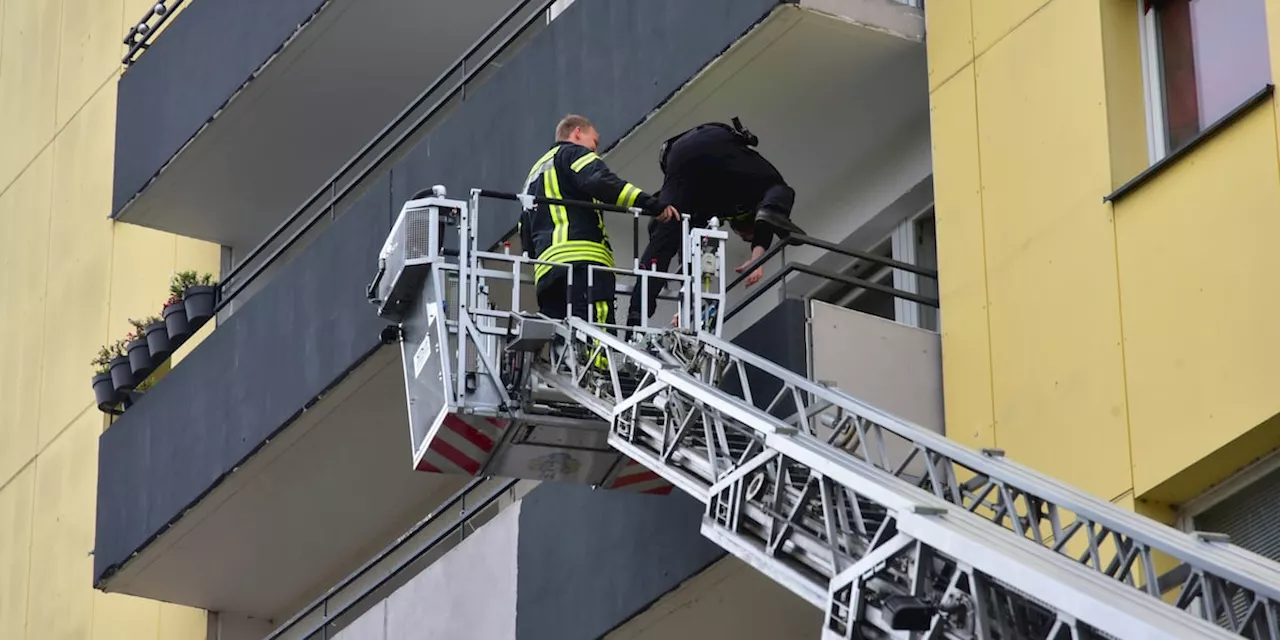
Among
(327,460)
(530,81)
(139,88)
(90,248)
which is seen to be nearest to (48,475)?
(90,248)

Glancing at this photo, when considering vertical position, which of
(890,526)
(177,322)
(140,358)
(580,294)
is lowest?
(890,526)

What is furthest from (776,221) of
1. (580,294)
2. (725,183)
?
(580,294)

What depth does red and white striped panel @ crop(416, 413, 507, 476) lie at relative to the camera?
1298 cm

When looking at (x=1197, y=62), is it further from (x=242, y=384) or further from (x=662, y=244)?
(x=242, y=384)

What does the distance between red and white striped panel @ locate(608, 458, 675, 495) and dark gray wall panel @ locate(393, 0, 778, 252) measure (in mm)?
2919

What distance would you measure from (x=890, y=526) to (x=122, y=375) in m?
14.4

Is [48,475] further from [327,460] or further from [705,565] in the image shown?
[705,565]

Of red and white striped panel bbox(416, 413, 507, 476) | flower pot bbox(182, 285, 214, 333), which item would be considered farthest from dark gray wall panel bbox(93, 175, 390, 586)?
red and white striped panel bbox(416, 413, 507, 476)

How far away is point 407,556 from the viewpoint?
66.9 feet

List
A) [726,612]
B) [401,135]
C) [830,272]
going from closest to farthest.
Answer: [830,272], [726,612], [401,135]

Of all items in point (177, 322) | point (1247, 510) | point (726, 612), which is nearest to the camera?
point (1247, 510)

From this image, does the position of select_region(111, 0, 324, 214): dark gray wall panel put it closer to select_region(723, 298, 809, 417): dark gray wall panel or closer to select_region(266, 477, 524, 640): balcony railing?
select_region(266, 477, 524, 640): balcony railing

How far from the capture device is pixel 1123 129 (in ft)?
40.8

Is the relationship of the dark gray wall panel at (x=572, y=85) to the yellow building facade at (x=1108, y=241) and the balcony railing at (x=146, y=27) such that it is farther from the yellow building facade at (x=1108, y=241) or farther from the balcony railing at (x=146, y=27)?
the balcony railing at (x=146, y=27)
